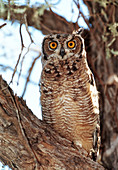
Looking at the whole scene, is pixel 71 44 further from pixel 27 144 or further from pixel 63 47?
pixel 27 144

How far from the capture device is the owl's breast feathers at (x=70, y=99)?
204 cm

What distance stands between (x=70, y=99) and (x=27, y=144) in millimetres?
557

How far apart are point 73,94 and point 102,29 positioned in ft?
3.51

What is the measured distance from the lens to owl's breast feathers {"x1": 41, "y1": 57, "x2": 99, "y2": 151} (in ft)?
6.69

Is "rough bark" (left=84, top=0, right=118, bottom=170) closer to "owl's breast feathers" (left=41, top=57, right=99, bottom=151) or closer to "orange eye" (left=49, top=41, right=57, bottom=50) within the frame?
"owl's breast feathers" (left=41, top=57, right=99, bottom=151)

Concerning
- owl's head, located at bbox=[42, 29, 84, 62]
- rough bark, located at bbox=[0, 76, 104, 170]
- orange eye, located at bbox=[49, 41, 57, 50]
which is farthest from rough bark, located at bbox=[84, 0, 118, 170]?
rough bark, located at bbox=[0, 76, 104, 170]

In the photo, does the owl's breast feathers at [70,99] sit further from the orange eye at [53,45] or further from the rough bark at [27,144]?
the rough bark at [27,144]

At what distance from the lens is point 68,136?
2141mm

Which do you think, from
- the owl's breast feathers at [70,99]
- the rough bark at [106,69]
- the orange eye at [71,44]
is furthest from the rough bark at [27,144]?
the rough bark at [106,69]

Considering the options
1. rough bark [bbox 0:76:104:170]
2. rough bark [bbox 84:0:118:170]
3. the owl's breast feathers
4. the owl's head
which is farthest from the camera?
rough bark [bbox 84:0:118:170]

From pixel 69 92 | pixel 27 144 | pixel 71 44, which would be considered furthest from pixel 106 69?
pixel 27 144

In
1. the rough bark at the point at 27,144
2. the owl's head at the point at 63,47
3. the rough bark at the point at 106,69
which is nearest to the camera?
the rough bark at the point at 27,144

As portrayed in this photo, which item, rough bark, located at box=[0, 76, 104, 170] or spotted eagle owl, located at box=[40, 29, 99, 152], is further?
spotted eagle owl, located at box=[40, 29, 99, 152]

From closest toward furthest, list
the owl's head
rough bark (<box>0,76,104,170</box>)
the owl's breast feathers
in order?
rough bark (<box>0,76,104,170</box>)
the owl's breast feathers
the owl's head
